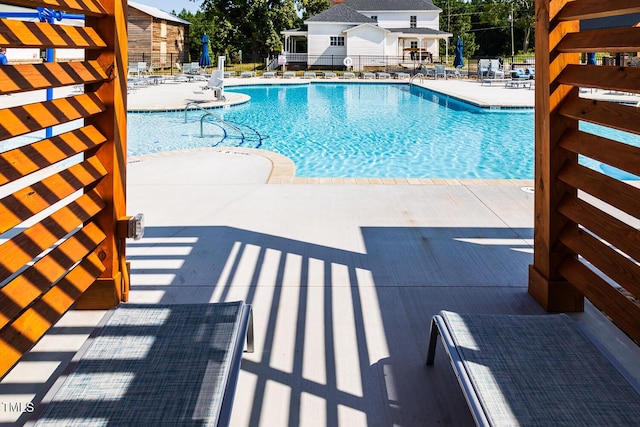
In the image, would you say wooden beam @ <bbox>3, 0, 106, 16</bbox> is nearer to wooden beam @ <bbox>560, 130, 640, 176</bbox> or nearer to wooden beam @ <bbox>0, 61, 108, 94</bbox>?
wooden beam @ <bbox>0, 61, 108, 94</bbox>

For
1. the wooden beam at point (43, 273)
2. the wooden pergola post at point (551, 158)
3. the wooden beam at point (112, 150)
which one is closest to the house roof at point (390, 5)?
the wooden pergola post at point (551, 158)

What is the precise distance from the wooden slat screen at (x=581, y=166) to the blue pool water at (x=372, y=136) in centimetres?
582

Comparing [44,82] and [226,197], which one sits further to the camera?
[226,197]

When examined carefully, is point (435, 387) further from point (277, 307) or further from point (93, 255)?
point (93, 255)

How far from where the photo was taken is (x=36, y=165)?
80.7 inches

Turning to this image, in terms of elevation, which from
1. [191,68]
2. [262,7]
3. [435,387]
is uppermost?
[262,7]

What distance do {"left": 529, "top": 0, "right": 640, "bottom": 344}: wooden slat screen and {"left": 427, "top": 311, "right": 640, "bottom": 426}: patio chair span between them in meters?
0.34

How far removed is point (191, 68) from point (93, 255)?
27085 millimetres

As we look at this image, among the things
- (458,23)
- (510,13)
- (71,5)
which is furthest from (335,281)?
(458,23)

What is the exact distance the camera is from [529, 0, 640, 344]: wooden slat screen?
2314mm

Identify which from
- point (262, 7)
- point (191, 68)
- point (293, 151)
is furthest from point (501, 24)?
point (293, 151)

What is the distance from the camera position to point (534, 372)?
6.69ft

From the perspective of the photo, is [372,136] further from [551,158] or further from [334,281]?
[551,158]
